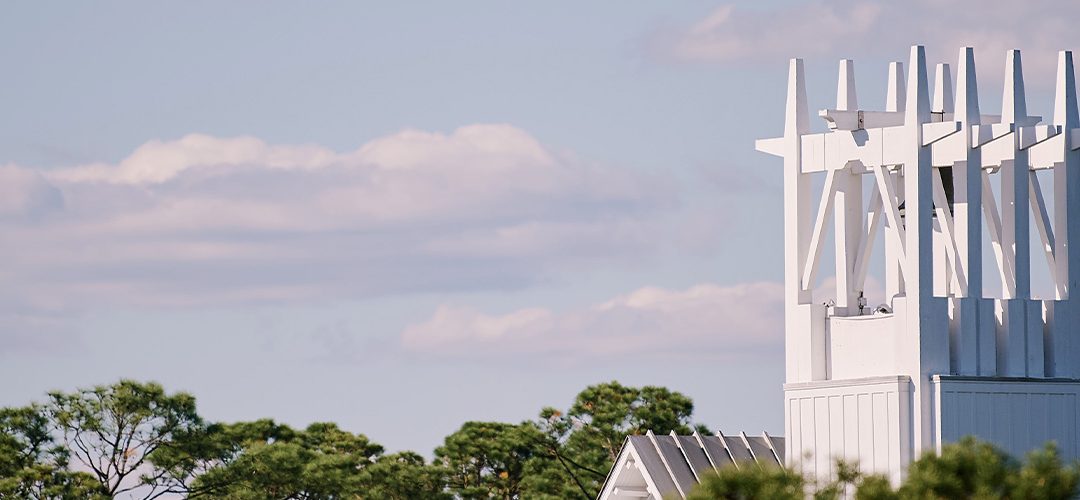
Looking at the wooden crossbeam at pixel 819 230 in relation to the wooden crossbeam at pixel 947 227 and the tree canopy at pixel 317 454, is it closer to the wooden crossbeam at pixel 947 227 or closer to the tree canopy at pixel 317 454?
the wooden crossbeam at pixel 947 227

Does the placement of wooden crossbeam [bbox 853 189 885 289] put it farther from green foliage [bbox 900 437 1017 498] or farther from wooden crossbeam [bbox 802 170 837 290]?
green foliage [bbox 900 437 1017 498]

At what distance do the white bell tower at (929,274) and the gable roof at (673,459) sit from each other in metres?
2.28

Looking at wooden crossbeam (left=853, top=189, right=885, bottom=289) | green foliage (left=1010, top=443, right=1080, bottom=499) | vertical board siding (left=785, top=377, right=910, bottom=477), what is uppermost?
wooden crossbeam (left=853, top=189, right=885, bottom=289)

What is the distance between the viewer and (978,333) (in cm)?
4291

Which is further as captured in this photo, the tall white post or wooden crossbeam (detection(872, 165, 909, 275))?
the tall white post

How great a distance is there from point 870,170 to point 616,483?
311 inches

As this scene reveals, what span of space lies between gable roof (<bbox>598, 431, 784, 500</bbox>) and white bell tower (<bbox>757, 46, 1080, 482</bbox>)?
2281 millimetres

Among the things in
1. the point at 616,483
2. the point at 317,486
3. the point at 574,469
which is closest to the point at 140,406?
the point at 317,486

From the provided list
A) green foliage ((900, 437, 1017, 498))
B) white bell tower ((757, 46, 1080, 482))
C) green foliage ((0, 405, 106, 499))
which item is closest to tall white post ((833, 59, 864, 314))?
white bell tower ((757, 46, 1080, 482))

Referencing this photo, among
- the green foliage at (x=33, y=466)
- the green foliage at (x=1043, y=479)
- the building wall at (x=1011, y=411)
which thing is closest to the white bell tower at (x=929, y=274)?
the building wall at (x=1011, y=411)

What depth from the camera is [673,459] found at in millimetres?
46281

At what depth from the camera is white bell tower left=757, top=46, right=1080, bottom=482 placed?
4241 centimetres

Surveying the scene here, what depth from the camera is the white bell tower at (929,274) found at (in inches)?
1670

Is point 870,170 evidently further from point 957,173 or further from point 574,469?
point 574,469
